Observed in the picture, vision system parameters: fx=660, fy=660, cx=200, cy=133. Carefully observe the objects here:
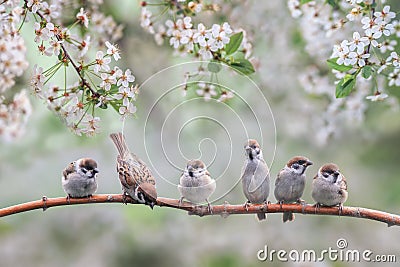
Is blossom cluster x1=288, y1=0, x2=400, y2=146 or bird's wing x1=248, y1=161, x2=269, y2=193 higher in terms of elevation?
blossom cluster x1=288, y1=0, x2=400, y2=146

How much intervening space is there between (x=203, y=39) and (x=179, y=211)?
4.55ft

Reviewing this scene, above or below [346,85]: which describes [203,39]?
above

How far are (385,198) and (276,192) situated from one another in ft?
4.54

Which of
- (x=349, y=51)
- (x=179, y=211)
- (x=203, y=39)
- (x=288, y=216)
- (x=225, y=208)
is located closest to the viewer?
(x=225, y=208)

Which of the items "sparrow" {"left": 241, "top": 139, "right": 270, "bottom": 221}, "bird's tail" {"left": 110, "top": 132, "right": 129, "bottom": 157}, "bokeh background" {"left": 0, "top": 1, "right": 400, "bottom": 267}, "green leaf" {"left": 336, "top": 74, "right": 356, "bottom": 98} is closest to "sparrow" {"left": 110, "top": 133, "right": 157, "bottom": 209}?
"bird's tail" {"left": 110, "top": 132, "right": 129, "bottom": 157}

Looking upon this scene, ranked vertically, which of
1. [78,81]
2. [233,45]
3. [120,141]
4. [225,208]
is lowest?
[225,208]

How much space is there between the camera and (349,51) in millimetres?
1338

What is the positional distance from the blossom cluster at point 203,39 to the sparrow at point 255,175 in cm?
15

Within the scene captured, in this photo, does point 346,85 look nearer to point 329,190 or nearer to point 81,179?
point 329,190

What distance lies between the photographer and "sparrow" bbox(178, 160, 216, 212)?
4.19 feet

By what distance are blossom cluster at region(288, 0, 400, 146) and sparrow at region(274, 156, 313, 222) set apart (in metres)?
0.19

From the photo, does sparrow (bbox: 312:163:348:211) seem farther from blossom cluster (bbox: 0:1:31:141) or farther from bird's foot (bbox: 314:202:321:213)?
blossom cluster (bbox: 0:1:31:141)

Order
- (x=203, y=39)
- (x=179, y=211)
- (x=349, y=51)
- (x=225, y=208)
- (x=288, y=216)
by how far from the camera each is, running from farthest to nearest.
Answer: (x=179, y=211) < (x=288, y=216) < (x=203, y=39) < (x=349, y=51) < (x=225, y=208)

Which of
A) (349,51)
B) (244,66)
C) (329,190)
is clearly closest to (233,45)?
(244,66)
